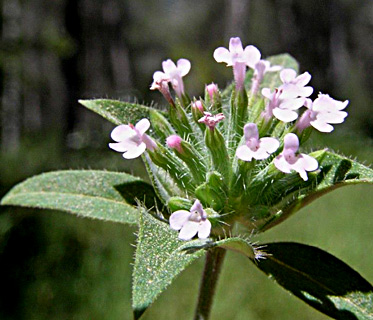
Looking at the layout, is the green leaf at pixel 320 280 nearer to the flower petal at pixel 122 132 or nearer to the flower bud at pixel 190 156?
the flower bud at pixel 190 156

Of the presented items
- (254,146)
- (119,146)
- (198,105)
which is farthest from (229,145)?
(119,146)

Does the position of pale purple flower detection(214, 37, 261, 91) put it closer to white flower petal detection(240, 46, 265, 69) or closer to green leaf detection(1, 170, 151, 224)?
white flower petal detection(240, 46, 265, 69)

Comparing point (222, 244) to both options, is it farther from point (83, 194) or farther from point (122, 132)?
point (83, 194)

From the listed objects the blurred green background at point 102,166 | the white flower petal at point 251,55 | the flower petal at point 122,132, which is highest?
the white flower petal at point 251,55

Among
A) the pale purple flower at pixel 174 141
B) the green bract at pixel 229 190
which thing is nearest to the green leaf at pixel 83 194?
the green bract at pixel 229 190

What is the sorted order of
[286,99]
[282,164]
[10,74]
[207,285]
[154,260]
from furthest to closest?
[10,74] < [207,285] < [286,99] < [282,164] < [154,260]

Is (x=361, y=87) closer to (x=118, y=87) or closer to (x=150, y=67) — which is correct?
(x=118, y=87)
